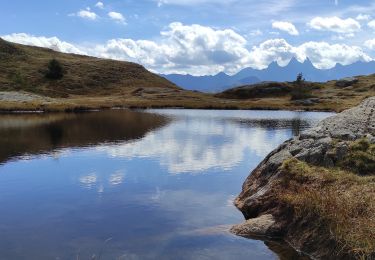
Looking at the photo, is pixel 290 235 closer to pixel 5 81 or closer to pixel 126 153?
pixel 126 153

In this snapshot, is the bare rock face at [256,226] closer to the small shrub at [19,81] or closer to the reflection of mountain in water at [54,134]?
the reflection of mountain in water at [54,134]

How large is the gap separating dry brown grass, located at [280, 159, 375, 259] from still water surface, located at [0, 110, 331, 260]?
277 centimetres

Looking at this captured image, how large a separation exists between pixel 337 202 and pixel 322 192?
73.1 inches

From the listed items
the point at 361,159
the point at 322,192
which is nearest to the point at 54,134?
the point at 361,159

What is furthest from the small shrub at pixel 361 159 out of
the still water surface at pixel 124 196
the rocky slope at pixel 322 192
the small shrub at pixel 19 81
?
the small shrub at pixel 19 81

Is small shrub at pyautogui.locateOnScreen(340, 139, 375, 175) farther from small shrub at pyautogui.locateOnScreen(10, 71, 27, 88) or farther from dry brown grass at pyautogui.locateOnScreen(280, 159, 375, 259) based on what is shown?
small shrub at pyautogui.locateOnScreen(10, 71, 27, 88)

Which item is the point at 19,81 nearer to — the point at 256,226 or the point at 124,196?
the point at 124,196

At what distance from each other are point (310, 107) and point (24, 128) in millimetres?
121970

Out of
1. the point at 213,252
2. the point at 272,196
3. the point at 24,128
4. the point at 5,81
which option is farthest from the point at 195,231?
the point at 5,81

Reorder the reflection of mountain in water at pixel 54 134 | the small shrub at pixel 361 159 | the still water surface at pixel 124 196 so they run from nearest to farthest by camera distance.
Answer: the still water surface at pixel 124 196 → the small shrub at pixel 361 159 → the reflection of mountain in water at pixel 54 134

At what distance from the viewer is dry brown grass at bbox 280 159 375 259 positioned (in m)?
19.4

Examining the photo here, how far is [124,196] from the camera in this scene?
116 feet

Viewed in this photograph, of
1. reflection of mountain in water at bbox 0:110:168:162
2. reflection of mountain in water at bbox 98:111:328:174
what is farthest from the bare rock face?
reflection of mountain in water at bbox 0:110:168:162

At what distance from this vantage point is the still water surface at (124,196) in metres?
24.2
